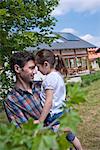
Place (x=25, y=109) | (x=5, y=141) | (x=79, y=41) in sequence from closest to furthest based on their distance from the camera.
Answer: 1. (x=5, y=141)
2. (x=25, y=109)
3. (x=79, y=41)

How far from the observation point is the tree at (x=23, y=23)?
8.13 m

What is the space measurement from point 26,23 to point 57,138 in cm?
842

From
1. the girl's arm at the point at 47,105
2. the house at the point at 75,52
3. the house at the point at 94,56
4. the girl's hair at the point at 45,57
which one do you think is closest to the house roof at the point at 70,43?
the house at the point at 75,52

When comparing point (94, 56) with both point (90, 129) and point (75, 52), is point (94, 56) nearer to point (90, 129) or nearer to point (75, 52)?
point (75, 52)

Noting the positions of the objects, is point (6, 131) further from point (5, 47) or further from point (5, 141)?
point (5, 47)

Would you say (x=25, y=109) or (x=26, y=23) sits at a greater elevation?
(x=26, y=23)

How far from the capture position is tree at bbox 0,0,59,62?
8.13 m

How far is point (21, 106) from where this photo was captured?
107 inches

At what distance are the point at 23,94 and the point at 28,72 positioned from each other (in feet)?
0.58

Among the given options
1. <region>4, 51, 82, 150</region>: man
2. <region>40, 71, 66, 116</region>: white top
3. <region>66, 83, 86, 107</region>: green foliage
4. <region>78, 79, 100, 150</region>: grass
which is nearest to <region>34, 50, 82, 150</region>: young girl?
<region>40, 71, 66, 116</region>: white top

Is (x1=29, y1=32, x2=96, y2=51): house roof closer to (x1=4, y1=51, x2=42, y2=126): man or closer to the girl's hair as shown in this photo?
the girl's hair

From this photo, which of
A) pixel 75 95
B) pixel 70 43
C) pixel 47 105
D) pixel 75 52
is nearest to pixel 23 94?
pixel 47 105

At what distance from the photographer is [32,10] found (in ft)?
28.6

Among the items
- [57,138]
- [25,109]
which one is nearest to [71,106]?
[57,138]
